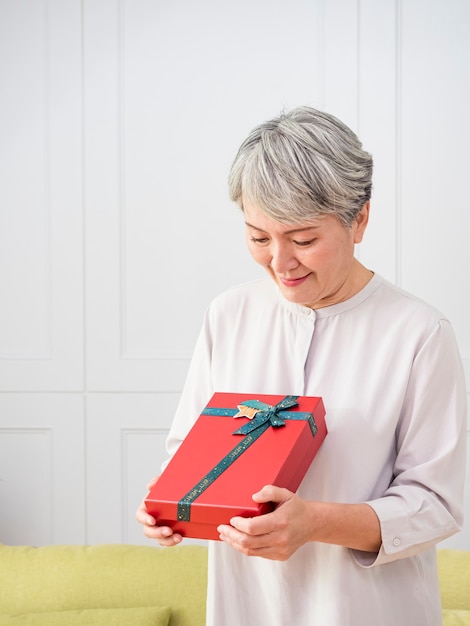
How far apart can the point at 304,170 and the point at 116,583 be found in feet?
4.99

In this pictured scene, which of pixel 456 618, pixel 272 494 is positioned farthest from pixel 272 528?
pixel 456 618

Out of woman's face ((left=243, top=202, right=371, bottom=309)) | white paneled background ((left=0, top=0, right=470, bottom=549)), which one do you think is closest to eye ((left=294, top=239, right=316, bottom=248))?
woman's face ((left=243, top=202, right=371, bottom=309))

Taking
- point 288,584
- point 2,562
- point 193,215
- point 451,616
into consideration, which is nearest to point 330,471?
point 288,584

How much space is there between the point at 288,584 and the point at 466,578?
3.55ft

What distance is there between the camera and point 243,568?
1376 millimetres

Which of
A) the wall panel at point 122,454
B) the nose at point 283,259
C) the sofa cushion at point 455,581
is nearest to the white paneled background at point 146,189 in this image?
the wall panel at point 122,454

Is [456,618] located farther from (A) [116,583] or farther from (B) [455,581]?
(A) [116,583]

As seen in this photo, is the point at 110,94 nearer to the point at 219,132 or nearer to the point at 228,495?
the point at 219,132

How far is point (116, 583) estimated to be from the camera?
7.43ft

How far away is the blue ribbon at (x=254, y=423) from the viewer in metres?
1.20

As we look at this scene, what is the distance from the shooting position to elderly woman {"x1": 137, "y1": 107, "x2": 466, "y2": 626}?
1.20m

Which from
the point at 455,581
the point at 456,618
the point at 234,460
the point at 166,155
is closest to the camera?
the point at 234,460

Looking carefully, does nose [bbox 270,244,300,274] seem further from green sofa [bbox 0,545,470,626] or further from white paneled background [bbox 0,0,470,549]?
white paneled background [bbox 0,0,470,549]

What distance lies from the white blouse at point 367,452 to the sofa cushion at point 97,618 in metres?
0.79
